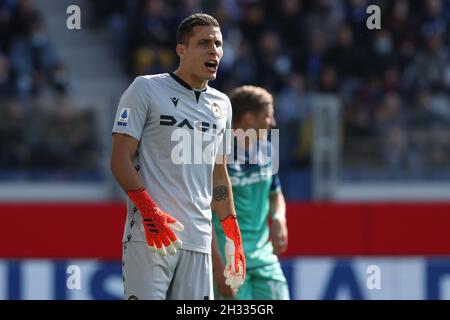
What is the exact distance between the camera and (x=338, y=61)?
555 inches

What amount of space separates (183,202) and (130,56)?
915cm

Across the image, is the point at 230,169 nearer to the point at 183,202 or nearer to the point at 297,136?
the point at 183,202

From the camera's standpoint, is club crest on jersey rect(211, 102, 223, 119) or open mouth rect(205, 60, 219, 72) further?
club crest on jersey rect(211, 102, 223, 119)

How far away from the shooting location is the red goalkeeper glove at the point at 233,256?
19.6 feet

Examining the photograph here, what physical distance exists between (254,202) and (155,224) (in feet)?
6.05

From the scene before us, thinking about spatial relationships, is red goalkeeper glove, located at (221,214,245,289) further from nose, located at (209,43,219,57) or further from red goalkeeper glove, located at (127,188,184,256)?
nose, located at (209,43,219,57)

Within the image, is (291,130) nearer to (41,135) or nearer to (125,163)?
(41,135)

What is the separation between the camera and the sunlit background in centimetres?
970

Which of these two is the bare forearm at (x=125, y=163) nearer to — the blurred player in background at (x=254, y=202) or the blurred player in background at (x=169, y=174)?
the blurred player in background at (x=169, y=174)

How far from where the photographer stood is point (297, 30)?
14.6 meters

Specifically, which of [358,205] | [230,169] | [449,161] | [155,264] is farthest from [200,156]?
[449,161]

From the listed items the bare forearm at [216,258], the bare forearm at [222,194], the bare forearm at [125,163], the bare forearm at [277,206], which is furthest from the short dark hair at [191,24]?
the bare forearm at [277,206]

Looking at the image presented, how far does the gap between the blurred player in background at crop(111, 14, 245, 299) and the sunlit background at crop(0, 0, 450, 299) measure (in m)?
3.73

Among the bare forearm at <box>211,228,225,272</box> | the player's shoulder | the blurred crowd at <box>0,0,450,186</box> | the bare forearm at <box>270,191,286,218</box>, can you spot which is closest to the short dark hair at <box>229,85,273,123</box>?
the bare forearm at <box>270,191,286,218</box>
